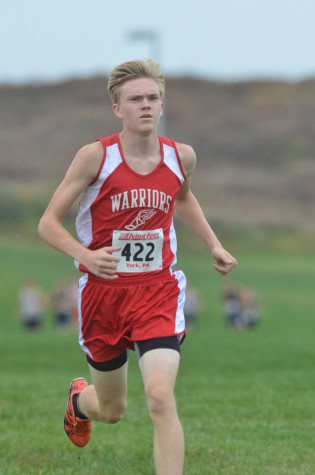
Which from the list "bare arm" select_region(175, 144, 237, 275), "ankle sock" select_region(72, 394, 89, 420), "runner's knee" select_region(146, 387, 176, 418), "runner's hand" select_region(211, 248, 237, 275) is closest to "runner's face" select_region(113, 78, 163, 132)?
"bare arm" select_region(175, 144, 237, 275)

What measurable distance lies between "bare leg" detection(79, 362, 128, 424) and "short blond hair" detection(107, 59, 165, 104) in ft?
5.97

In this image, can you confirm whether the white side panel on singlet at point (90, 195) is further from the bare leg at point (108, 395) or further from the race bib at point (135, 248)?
the bare leg at point (108, 395)

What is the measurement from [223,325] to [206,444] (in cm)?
2647

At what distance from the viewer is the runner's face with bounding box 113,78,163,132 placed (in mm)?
5203

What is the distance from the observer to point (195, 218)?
580 centimetres

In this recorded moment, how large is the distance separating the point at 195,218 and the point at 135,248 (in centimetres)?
72

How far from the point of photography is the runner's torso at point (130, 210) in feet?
17.0

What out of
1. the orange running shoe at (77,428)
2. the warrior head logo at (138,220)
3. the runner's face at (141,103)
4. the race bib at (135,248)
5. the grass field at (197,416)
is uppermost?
the runner's face at (141,103)

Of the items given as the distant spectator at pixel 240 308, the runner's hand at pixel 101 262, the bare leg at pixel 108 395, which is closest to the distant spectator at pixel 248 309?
the distant spectator at pixel 240 308

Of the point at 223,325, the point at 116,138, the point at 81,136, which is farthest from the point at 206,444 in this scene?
the point at 81,136

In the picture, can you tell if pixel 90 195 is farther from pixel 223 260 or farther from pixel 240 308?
pixel 240 308

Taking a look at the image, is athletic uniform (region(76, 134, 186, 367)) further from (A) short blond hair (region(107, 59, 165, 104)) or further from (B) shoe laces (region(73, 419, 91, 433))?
(B) shoe laces (region(73, 419, 91, 433))

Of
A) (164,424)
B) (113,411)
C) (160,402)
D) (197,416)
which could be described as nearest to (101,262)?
(160,402)

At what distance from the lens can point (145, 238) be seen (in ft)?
17.2
